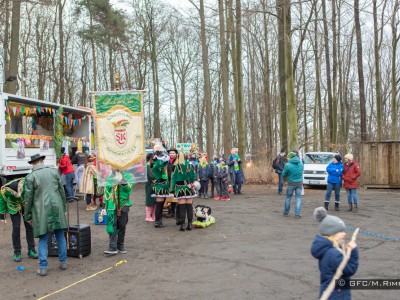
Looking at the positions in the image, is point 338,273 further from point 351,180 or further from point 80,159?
point 80,159

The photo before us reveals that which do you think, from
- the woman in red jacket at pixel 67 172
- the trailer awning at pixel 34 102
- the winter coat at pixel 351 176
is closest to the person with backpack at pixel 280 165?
the winter coat at pixel 351 176

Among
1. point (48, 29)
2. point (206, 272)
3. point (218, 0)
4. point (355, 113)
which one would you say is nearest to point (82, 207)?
point (206, 272)

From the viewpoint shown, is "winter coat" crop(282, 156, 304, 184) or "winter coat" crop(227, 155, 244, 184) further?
"winter coat" crop(227, 155, 244, 184)

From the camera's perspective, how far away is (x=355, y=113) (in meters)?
51.1

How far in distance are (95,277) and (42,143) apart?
9539 millimetres

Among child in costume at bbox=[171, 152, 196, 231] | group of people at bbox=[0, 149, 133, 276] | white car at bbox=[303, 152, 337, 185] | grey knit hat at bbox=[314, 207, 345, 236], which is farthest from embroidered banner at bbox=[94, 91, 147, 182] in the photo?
white car at bbox=[303, 152, 337, 185]

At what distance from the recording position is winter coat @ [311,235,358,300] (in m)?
3.74

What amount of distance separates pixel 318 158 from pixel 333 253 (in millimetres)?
17946

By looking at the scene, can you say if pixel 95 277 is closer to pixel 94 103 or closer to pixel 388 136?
pixel 94 103

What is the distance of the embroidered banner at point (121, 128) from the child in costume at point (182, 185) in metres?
1.33

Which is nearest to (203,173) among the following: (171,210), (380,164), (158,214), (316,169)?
(171,210)

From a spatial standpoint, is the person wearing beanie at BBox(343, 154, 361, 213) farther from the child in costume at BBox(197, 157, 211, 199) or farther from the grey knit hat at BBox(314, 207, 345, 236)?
the grey knit hat at BBox(314, 207, 345, 236)

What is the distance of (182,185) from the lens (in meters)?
9.81

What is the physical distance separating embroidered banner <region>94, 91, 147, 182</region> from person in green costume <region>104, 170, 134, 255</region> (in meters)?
0.74
